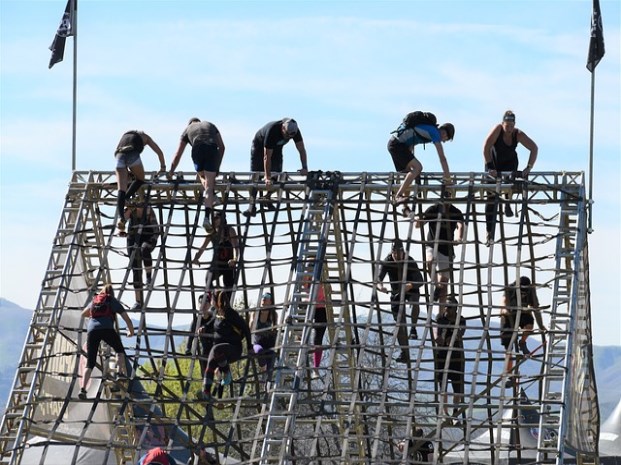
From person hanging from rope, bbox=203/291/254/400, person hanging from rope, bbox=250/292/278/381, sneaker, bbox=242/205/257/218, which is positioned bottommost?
person hanging from rope, bbox=203/291/254/400

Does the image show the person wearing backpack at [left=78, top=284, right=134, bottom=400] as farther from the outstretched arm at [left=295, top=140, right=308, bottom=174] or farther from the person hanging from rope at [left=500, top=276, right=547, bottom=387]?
the person hanging from rope at [left=500, top=276, right=547, bottom=387]

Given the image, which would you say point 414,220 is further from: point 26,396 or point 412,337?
point 26,396

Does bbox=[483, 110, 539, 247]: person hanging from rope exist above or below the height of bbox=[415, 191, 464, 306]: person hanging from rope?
above

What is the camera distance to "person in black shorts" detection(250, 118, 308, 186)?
21.4 m

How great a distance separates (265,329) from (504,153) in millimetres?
4270

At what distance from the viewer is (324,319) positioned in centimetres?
2256

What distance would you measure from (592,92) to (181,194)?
6546 millimetres

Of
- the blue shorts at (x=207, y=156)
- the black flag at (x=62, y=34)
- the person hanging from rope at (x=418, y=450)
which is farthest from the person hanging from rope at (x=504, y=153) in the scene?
the black flag at (x=62, y=34)

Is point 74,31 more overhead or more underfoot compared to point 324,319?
more overhead

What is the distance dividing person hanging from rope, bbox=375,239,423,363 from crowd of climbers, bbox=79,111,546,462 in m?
0.02

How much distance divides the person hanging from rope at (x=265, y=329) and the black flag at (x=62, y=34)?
20.8ft

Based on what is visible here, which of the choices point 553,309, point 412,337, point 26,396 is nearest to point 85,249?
point 26,396

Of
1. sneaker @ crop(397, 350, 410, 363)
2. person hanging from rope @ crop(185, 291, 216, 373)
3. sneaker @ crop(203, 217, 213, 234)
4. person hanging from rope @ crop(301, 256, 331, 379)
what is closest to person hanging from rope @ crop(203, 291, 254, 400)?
person hanging from rope @ crop(185, 291, 216, 373)

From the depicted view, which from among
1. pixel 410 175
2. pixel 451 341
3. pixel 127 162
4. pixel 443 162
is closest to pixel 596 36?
pixel 443 162
